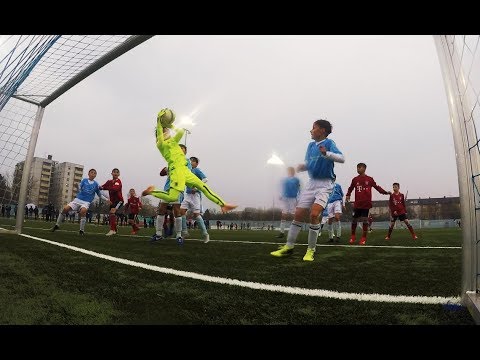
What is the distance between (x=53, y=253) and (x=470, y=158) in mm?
4361

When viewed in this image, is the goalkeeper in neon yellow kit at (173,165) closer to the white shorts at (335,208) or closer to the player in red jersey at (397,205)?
the white shorts at (335,208)

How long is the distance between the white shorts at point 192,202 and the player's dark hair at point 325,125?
14.4ft

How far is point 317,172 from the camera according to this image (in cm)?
452

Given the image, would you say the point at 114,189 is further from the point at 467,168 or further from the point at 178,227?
the point at 467,168

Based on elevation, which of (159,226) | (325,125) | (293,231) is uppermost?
(325,125)

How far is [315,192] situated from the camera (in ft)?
14.6

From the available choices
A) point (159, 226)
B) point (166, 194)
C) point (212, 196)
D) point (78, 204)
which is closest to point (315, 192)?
point (212, 196)

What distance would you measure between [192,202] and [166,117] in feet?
8.70

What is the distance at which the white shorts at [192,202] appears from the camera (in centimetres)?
814

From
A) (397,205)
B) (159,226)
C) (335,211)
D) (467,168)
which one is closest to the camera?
(467,168)

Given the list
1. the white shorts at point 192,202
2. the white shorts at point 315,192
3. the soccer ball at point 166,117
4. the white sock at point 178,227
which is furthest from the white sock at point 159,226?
the white shorts at point 315,192
